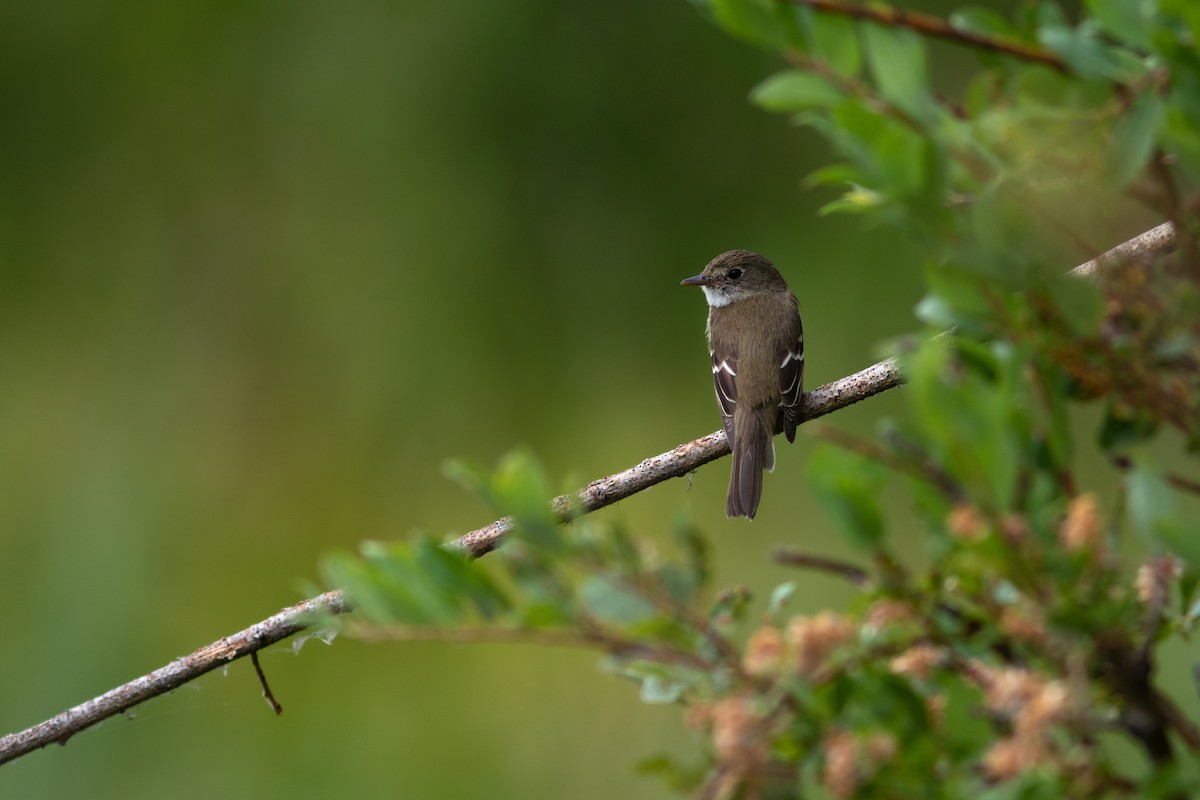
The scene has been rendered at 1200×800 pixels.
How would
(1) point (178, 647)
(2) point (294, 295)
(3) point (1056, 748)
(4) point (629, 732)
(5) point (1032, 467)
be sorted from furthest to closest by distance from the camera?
1. (2) point (294, 295)
2. (1) point (178, 647)
3. (4) point (629, 732)
4. (5) point (1032, 467)
5. (3) point (1056, 748)

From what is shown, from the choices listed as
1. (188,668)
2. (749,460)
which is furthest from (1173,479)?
(749,460)

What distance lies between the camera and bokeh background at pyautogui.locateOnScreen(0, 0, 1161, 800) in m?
4.81

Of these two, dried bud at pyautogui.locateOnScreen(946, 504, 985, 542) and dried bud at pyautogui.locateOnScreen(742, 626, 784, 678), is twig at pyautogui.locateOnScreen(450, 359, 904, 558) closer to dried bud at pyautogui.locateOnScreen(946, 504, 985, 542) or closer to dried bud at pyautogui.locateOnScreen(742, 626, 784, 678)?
dried bud at pyautogui.locateOnScreen(742, 626, 784, 678)

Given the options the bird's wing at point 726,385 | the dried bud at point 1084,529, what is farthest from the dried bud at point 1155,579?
the bird's wing at point 726,385

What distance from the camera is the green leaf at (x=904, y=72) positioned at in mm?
958

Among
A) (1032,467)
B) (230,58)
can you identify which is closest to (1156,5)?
(1032,467)

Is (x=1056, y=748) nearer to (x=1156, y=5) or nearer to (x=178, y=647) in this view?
(x=1156, y=5)

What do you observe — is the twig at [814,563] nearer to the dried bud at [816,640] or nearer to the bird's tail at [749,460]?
the dried bud at [816,640]

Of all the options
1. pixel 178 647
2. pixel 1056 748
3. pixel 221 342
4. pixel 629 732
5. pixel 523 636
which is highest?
pixel 523 636

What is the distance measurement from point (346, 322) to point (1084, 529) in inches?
185

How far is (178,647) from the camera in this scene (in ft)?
16.3

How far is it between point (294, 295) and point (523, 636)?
4617 millimetres

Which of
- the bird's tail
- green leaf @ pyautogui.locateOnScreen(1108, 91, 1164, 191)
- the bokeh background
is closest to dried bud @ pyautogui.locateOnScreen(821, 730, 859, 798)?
green leaf @ pyautogui.locateOnScreen(1108, 91, 1164, 191)

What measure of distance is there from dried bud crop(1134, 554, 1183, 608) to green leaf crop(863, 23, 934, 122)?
15.1 inches
